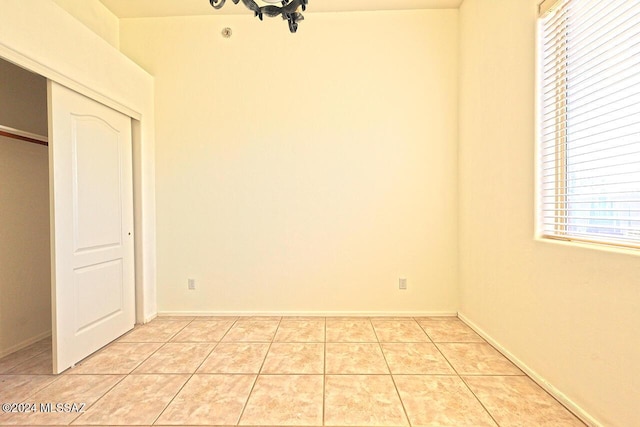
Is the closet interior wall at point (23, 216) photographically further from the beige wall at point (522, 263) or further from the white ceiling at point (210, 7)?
the beige wall at point (522, 263)

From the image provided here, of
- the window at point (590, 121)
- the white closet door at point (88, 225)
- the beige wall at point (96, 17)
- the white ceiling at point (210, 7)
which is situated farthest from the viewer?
the white ceiling at point (210, 7)

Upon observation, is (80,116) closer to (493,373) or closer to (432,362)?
(432,362)

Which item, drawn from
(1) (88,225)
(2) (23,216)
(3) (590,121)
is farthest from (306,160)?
(2) (23,216)

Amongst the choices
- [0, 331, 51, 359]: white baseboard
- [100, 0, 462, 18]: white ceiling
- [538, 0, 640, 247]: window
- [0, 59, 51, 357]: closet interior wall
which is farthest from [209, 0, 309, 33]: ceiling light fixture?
[0, 331, 51, 359]: white baseboard

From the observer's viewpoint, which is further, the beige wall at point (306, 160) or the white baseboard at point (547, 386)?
the beige wall at point (306, 160)

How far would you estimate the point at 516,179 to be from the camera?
225cm

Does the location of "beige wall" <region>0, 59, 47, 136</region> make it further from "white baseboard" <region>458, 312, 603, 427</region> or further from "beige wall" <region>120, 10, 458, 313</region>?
"white baseboard" <region>458, 312, 603, 427</region>

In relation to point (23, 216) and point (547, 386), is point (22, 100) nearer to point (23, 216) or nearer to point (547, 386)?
point (23, 216)

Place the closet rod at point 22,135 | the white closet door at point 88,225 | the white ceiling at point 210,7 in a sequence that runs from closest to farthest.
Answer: the white closet door at point 88,225
the closet rod at point 22,135
the white ceiling at point 210,7

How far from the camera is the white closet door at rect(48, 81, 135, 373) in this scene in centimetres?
215

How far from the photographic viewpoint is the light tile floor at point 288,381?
1.69 m

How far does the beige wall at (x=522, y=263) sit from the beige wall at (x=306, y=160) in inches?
14.6

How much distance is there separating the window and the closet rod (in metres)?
4.05

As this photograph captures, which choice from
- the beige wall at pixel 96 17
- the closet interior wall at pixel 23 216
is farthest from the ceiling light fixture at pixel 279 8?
the closet interior wall at pixel 23 216
